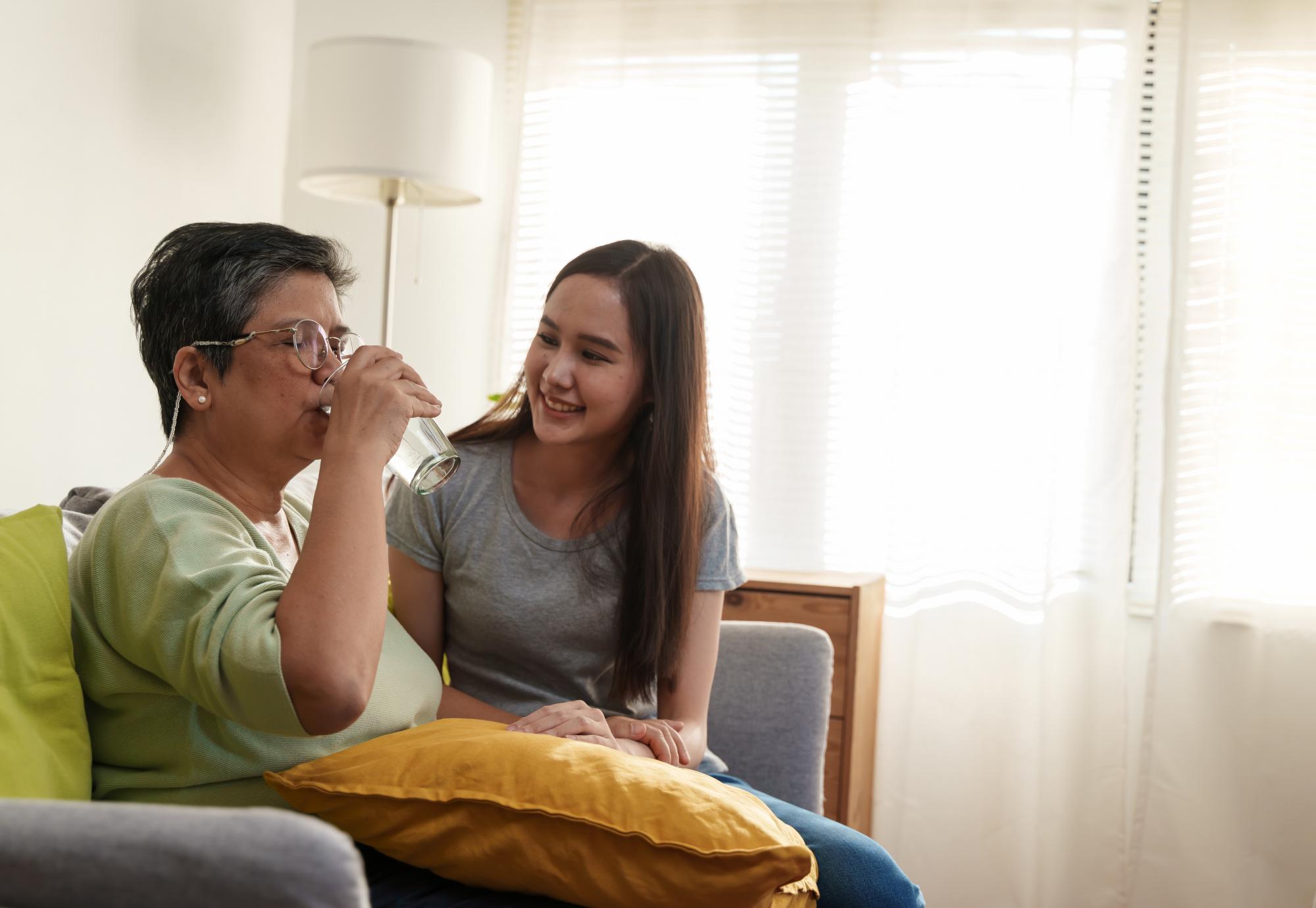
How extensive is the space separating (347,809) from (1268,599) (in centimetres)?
251

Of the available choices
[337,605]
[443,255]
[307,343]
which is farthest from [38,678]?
[443,255]

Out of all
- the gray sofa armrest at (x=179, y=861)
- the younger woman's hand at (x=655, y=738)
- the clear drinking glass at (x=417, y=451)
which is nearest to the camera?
the gray sofa armrest at (x=179, y=861)

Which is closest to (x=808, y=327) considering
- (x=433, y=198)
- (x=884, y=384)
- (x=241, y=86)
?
(x=884, y=384)

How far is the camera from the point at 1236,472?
2.83 metres

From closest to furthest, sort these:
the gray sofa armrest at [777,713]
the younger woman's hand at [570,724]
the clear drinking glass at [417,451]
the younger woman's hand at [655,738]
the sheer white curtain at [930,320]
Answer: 1. the clear drinking glass at [417,451]
2. the younger woman's hand at [570,724]
3. the younger woman's hand at [655,738]
4. the gray sofa armrest at [777,713]
5. the sheer white curtain at [930,320]

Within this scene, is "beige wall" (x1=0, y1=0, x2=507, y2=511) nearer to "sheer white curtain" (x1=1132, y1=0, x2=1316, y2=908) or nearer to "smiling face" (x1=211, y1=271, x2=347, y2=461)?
"smiling face" (x1=211, y1=271, x2=347, y2=461)

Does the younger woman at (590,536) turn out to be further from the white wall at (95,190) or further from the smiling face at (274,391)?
the white wall at (95,190)

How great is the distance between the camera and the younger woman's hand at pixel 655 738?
1389mm

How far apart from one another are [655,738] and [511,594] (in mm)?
311

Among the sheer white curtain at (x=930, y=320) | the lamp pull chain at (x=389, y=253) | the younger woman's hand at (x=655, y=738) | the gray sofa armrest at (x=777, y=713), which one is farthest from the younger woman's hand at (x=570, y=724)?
the sheer white curtain at (x=930, y=320)

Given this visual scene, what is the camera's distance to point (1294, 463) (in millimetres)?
2805

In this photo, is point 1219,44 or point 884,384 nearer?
point 1219,44

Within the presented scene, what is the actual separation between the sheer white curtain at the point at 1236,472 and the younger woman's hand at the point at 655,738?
6.17ft

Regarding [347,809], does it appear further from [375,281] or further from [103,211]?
[375,281]
